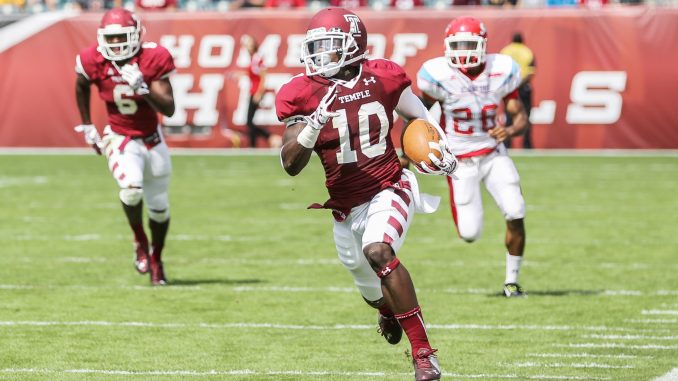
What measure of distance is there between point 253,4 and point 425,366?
52.2ft

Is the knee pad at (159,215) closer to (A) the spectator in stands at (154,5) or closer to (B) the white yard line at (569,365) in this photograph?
(B) the white yard line at (569,365)

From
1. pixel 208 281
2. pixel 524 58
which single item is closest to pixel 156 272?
pixel 208 281

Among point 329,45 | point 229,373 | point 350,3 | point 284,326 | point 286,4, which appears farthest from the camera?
point 286,4

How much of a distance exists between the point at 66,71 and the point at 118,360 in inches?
556

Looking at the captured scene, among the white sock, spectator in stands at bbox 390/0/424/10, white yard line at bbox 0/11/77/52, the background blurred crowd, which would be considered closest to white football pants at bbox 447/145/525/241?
the white sock

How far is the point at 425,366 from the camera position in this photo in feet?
16.6

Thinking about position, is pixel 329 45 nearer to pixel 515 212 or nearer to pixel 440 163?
pixel 440 163

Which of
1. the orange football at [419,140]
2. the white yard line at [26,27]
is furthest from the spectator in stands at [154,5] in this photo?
the orange football at [419,140]

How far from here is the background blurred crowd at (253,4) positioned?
19547 millimetres

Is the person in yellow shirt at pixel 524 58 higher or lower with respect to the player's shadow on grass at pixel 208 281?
lower

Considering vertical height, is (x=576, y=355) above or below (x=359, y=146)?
below

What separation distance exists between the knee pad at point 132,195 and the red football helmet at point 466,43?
2.06 m

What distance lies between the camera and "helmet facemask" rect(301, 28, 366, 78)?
5348 millimetres

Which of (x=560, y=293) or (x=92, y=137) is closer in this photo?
(x=560, y=293)
